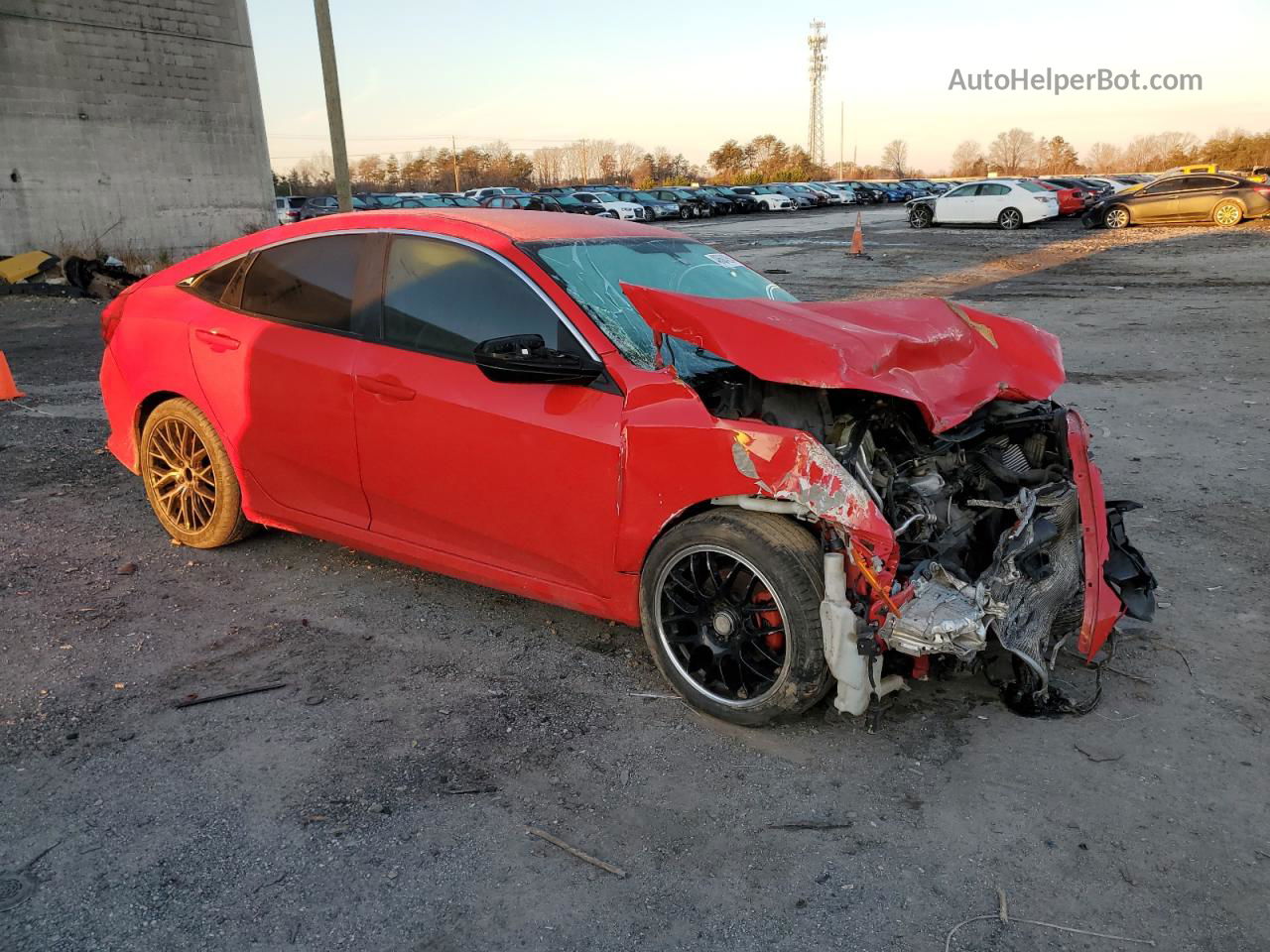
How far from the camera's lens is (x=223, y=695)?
11.7 feet

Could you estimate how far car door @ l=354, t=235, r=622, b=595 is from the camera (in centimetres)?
346

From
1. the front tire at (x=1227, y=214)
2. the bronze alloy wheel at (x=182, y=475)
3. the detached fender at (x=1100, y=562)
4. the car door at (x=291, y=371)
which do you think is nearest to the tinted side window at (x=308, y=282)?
the car door at (x=291, y=371)

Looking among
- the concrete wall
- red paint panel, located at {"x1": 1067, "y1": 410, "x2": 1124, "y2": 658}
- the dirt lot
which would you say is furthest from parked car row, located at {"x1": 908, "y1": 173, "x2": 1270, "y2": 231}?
red paint panel, located at {"x1": 1067, "y1": 410, "x2": 1124, "y2": 658}

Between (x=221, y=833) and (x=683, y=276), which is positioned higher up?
(x=683, y=276)

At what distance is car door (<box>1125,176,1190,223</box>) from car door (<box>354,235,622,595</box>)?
27.4 metres

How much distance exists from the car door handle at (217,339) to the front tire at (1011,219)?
94.7 feet

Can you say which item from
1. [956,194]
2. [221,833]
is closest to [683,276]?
[221,833]

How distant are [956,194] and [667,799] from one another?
30.7 metres

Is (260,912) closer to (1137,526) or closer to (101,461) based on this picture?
(1137,526)

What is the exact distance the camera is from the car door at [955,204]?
98.1 ft

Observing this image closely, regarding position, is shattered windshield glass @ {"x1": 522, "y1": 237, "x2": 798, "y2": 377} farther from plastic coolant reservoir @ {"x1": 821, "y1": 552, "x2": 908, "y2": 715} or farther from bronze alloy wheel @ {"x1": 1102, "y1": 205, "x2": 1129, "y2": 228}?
bronze alloy wheel @ {"x1": 1102, "y1": 205, "x2": 1129, "y2": 228}

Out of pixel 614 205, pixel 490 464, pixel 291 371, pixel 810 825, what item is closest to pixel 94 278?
pixel 291 371

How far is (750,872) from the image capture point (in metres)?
2.63

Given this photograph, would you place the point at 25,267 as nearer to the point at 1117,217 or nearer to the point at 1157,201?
the point at 1117,217
